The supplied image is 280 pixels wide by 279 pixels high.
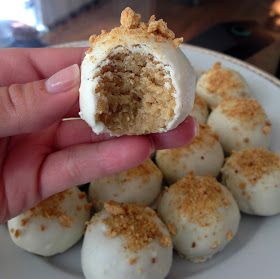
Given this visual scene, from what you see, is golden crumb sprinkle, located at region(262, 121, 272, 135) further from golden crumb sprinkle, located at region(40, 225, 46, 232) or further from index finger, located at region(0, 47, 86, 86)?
golden crumb sprinkle, located at region(40, 225, 46, 232)

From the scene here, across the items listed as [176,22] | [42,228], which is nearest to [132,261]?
[42,228]

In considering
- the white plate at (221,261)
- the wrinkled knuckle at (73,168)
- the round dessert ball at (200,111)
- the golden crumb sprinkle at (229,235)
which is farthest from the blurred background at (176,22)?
the wrinkled knuckle at (73,168)

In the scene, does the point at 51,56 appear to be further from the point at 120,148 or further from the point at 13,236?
the point at 13,236

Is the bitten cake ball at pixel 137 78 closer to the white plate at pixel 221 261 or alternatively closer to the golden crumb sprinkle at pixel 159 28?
the golden crumb sprinkle at pixel 159 28

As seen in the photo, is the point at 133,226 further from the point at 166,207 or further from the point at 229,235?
the point at 229,235

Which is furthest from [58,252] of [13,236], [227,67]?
[227,67]

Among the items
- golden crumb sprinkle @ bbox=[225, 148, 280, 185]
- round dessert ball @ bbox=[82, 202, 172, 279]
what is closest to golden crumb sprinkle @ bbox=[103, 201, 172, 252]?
round dessert ball @ bbox=[82, 202, 172, 279]
